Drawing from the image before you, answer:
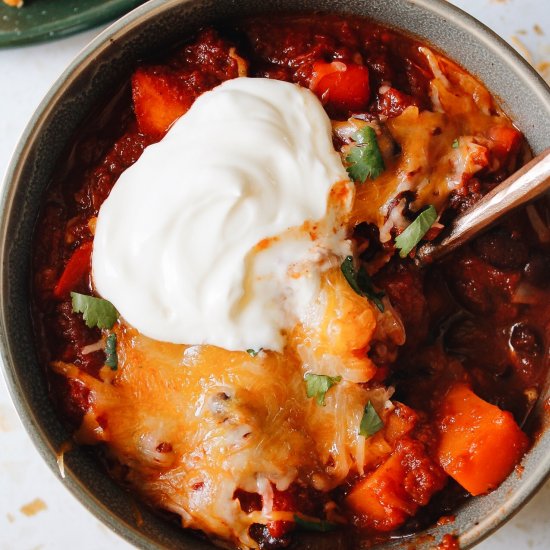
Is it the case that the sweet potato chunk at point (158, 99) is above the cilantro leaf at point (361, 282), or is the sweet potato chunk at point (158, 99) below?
above

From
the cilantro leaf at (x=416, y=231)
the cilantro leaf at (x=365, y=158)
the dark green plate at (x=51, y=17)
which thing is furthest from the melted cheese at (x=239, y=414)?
the dark green plate at (x=51, y=17)

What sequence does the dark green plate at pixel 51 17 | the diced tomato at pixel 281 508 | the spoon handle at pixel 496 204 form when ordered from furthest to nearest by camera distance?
the dark green plate at pixel 51 17 → the diced tomato at pixel 281 508 → the spoon handle at pixel 496 204

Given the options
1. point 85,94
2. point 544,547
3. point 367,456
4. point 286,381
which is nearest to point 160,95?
point 85,94

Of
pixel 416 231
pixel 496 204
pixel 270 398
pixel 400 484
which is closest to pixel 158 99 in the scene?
pixel 416 231

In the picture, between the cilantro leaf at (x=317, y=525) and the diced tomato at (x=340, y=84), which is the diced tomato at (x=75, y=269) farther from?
the cilantro leaf at (x=317, y=525)

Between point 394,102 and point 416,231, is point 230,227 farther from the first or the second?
point 394,102

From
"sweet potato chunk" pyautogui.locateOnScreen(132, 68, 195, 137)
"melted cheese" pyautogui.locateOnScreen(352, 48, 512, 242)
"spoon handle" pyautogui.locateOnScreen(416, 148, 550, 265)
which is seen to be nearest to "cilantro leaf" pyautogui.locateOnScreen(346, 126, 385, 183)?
"melted cheese" pyautogui.locateOnScreen(352, 48, 512, 242)

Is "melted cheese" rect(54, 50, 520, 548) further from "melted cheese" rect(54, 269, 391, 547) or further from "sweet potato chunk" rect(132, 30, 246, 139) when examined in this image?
"sweet potato chunk" rect(132, 30, 246, 139)
